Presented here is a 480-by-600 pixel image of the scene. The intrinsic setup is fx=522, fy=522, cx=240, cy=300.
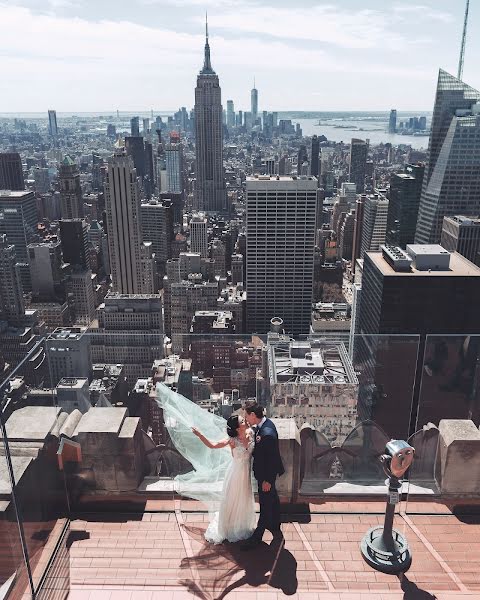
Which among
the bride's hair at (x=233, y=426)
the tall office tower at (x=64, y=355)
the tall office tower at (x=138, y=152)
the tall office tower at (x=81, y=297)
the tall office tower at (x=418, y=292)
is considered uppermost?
the tall office tower at (x=64, y=355)

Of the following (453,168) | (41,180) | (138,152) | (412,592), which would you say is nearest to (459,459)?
(412,592)

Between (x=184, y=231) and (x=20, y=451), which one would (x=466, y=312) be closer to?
(x=20, y=451)

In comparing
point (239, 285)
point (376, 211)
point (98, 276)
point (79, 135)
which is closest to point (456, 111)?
point (376, 211)

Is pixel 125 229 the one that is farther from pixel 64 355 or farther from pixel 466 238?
pixel 64 355

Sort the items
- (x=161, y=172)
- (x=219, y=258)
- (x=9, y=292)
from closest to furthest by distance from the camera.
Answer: (x=9, y=292) → (x=219, y=258) → (x=161, y=172)

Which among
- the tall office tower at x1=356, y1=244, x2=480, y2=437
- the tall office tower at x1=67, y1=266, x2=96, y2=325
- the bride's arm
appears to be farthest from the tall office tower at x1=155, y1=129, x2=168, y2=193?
the bride's arm

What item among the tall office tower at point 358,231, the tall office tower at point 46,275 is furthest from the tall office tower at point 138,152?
the tall office tower at point 46,275

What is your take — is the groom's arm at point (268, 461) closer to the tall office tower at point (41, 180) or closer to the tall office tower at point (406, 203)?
the tall office tower at point (406, 203)
